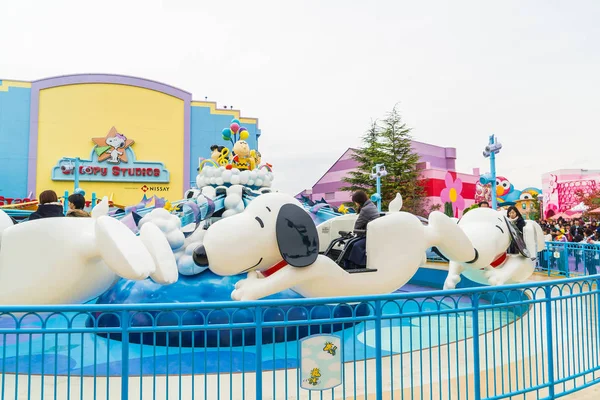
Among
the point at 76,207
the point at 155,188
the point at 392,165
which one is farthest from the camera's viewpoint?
the point at 392,165

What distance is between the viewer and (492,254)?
6.95 m

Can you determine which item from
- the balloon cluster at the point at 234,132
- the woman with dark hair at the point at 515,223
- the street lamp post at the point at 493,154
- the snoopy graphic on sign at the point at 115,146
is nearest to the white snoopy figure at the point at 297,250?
the woman with dark hair at the point at 515,223

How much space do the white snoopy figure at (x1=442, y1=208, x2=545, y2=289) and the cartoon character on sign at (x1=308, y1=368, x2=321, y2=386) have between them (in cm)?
445

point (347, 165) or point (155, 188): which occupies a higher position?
point (347, 165)

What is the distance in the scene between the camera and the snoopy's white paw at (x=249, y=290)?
4977mm

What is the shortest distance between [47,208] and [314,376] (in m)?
3.86

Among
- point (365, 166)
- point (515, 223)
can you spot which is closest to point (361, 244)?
point (515, 223)

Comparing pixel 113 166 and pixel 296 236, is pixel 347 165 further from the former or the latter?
pixel 296 236

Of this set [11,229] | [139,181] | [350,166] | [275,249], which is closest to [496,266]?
[275,249]

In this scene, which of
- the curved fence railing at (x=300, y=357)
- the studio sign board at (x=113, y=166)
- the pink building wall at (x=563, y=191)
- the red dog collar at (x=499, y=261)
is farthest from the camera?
the pink building wall at (x=563, y=191)

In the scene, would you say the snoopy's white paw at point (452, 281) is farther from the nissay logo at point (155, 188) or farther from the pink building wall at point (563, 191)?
the pink building wall at point (563, 191)

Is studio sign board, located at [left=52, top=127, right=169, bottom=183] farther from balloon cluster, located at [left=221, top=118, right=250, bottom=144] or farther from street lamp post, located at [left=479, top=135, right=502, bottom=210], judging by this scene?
street lamp post, located at [left=479, top=135, right=502, bottom=210]

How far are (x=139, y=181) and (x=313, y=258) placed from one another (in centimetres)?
2031

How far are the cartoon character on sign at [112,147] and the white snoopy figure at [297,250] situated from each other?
19871 mm
